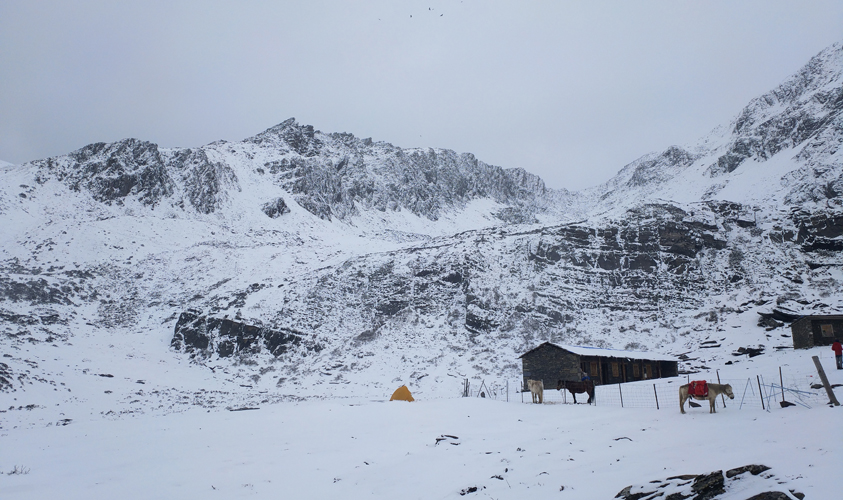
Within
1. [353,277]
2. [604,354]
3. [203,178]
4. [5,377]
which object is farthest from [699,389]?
[203,178]

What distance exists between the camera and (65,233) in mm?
57000

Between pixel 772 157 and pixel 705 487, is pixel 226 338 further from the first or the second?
pixel 772 157

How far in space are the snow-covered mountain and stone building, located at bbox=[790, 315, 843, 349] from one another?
15.4 feet

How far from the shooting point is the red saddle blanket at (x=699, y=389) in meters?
16.5

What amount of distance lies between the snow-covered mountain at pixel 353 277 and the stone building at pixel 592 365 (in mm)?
2664

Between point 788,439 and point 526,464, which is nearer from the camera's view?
point 788,439

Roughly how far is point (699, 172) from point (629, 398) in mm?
100335

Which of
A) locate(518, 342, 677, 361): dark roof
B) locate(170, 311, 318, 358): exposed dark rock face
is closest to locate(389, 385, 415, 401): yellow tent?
locate(518, 342, 677, 361): dark roof

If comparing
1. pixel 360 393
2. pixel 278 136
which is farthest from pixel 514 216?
pixel 360 393

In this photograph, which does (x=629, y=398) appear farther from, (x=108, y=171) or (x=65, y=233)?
(x=108, y=171)

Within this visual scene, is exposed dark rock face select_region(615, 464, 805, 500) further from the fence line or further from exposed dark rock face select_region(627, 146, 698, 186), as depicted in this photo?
exposed dark rock face select_region(627, 146, 698, 186)

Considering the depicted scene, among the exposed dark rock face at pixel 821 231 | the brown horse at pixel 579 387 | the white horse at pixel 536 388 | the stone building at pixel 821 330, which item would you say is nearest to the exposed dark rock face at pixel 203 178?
the white horse at pixel 536 388

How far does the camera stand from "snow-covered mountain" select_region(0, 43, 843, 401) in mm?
41312

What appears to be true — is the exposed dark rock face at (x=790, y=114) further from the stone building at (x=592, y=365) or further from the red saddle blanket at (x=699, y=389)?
the red saddle blanket at (x=699, y=389)
